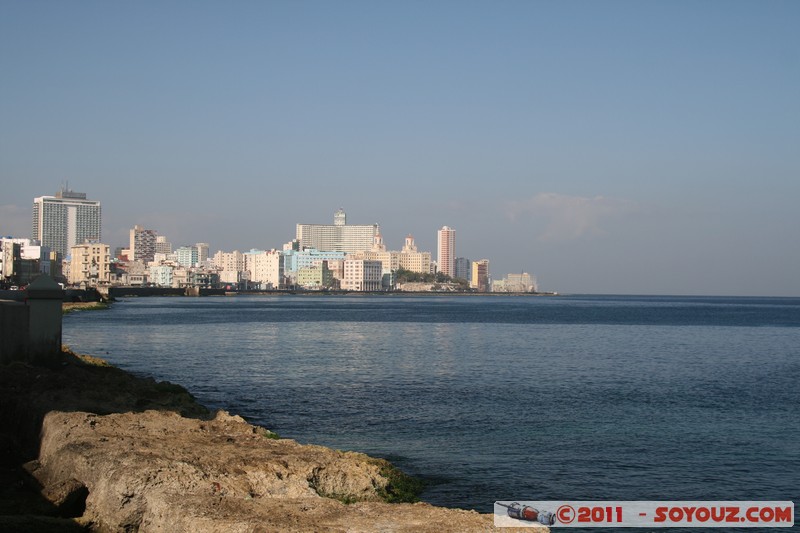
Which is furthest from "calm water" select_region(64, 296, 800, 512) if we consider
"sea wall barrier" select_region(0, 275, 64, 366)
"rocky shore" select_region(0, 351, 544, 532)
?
"sea wall barrier" select_region(0, 275, 64, 366)

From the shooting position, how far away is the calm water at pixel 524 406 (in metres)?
16.3

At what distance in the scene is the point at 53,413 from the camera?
49.1ft

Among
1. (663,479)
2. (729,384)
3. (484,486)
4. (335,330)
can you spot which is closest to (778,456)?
(663,479)

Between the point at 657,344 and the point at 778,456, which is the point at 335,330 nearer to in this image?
the point at 657,344

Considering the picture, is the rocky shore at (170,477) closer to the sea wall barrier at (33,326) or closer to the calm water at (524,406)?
the calm water at (524,406)

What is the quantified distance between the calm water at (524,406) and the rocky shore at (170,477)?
2711 mm

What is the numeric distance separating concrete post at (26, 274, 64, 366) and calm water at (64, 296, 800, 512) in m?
5.47

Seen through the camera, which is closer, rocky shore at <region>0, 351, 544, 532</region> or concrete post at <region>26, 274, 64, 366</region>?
rocky shore at <region>0, 351, 544, 532</region>

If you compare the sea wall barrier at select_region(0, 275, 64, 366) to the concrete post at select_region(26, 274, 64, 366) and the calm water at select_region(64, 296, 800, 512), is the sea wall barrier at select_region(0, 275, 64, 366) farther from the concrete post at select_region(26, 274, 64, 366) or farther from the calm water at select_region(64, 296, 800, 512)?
the calm water at select_region(64, 296, 800, 512)

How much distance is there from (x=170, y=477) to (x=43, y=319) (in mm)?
12864

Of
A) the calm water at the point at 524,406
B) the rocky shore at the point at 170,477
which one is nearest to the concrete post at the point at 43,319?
the rocky shore at the point at 170,477

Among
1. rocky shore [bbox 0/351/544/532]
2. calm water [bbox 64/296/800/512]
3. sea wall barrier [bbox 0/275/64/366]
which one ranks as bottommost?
calm water [bbox 64/296/800/512]

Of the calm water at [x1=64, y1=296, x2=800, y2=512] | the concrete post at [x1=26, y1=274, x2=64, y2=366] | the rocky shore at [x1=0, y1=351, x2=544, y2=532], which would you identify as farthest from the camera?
the concrete post at [x1=26, y1=274, x2=64, y2=366]

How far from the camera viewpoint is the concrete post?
21.6m
